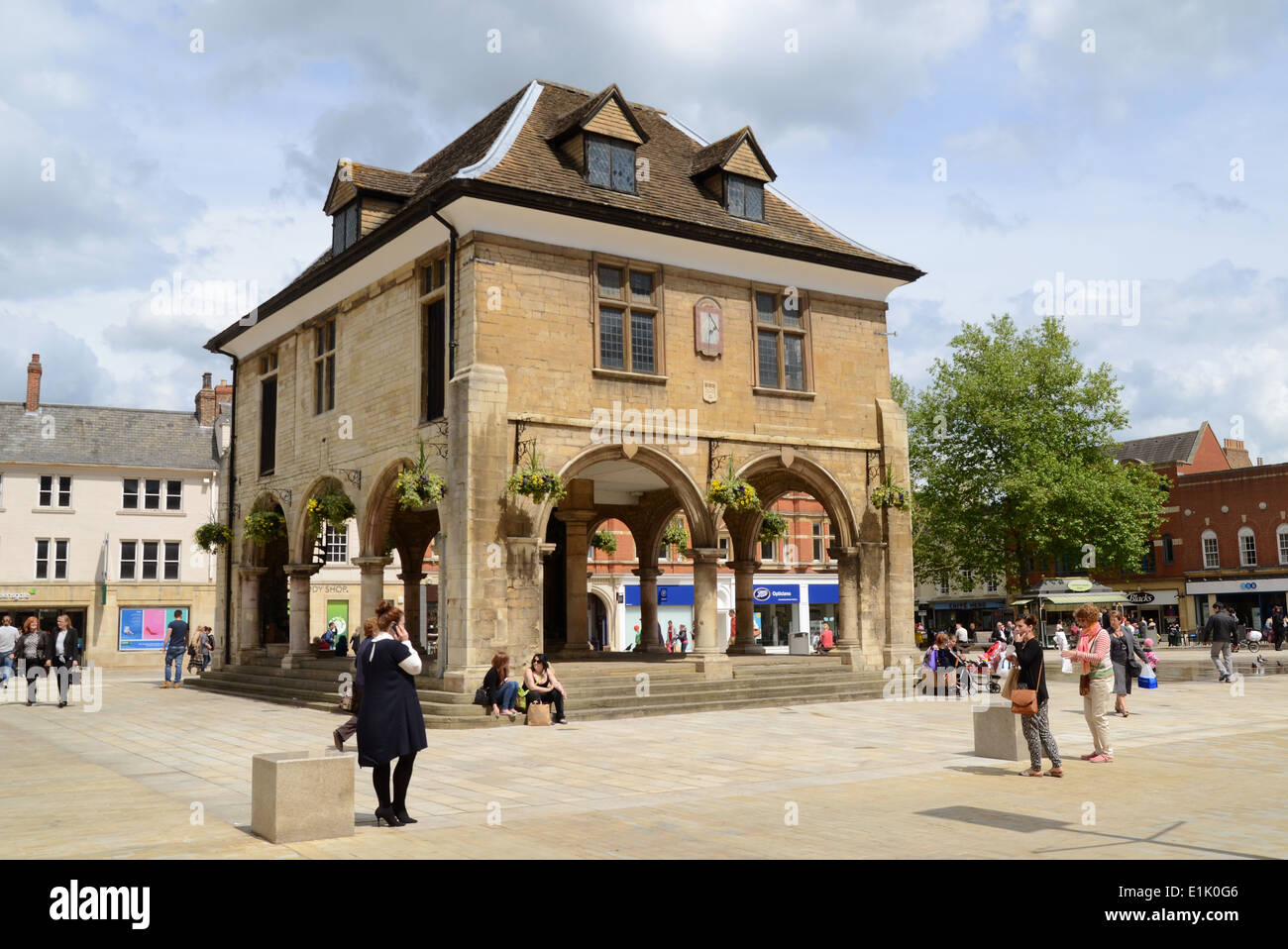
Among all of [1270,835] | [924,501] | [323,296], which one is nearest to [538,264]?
[323,296]

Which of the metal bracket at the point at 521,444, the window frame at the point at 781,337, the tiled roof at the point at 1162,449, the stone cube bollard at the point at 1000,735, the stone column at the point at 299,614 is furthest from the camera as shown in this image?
the tiled roof at the point at 1162,449

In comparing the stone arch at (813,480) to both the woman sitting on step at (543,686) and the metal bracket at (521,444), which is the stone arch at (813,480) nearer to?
the metal bracket at (521,444)

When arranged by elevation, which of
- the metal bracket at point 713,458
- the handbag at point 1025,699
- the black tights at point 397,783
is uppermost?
the metal bracket at point 713,458

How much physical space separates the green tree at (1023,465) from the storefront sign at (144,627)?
31.2 m

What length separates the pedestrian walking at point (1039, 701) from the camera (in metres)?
11.0

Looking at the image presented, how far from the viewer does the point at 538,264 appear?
19.4 metres

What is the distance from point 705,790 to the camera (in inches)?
407

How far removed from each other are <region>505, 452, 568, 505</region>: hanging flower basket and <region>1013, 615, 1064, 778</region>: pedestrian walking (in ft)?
28.4

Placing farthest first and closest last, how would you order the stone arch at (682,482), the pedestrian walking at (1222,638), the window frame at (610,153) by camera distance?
the pedestrian walking at (1222,638) → the window frame at (610,153) → the stone arch at (682,482)

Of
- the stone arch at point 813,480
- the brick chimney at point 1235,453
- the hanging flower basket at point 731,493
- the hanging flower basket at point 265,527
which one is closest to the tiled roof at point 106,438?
the hanging flower basket at point 265,527

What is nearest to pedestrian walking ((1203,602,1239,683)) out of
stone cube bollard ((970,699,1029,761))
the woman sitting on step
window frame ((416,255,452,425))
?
stone cube bollard ((970,699,1029,761))

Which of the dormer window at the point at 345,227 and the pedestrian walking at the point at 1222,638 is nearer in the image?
the dormer window at the point at 345,227
